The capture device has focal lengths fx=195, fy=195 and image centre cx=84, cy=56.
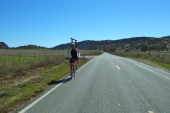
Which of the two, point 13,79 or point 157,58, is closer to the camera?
point 13,79


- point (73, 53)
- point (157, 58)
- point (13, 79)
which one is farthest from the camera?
point (157, 58)

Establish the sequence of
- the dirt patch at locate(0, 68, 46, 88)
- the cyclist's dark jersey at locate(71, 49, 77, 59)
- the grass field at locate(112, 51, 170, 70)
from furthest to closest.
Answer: the grass field at locate(112, 51, 170, 70) → the cyclist's dark jersey at locate(71, 49, 77, 59) → the dirt patch at locate(0, 68, 46, 88)

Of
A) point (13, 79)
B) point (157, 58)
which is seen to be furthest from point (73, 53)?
point (157, 58)

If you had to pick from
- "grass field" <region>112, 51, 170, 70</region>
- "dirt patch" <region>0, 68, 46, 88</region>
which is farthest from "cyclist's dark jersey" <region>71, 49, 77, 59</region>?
"grass field" <region>112, 51, 170, 70</region>

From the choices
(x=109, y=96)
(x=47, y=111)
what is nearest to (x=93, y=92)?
(x=109, y=96)

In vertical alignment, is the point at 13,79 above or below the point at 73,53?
below

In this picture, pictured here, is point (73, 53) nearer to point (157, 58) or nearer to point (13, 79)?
point (13, 79)

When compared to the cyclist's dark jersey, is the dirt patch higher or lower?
lower

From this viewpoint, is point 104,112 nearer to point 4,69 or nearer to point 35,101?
point 35,101

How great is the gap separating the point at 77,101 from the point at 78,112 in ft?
3.61

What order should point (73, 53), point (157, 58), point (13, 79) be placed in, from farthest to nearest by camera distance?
1. point (157, 58)
2. point (13, 79)
3. point (73, 53)

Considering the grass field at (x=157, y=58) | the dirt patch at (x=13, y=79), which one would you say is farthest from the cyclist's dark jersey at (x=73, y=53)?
the grass field at (x=157, y=58)

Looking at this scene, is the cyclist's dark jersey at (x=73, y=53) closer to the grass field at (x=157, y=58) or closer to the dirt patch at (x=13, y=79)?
the dirt patch at (x=13, y=79)

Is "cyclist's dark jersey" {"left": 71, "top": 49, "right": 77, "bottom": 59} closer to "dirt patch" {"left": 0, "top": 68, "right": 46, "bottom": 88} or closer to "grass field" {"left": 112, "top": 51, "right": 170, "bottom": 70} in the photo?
"dirt patch" {"left": 0, "top": 68, "right": 46, "bottom": 88}
